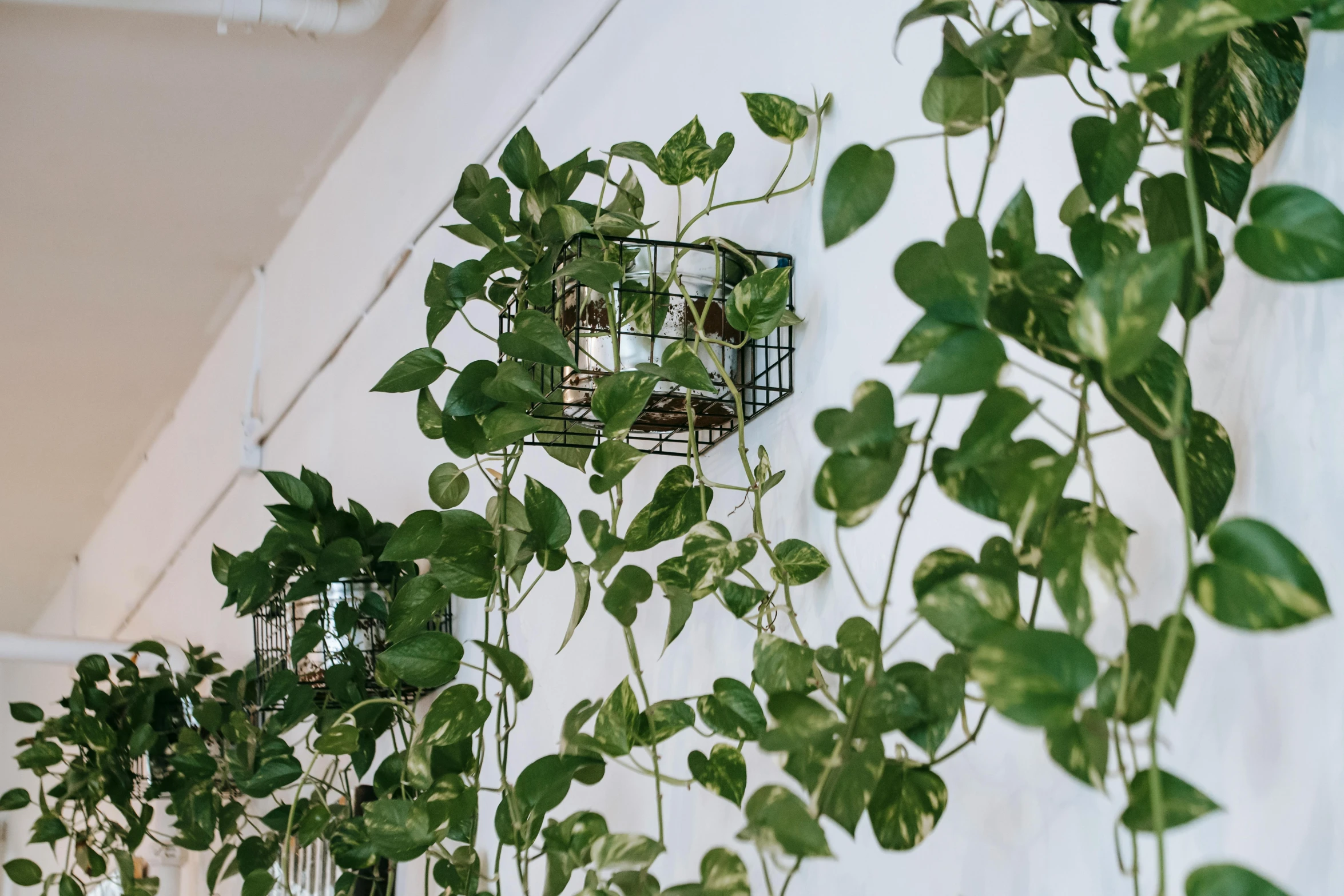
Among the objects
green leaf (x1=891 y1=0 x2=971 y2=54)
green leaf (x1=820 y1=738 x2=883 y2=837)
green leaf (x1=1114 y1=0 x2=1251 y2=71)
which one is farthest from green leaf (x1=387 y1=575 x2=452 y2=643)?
green leaf (x1=1114 y1=0 x2=1251 y2=71)

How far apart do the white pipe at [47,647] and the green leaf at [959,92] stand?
2.89 meters

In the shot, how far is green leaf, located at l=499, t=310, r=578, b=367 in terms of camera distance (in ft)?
2.90

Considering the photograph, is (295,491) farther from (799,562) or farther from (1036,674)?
(1036,674)

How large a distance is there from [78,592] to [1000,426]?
5009 mm

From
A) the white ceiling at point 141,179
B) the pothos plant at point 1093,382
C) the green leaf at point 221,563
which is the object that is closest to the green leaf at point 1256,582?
the pothos plant at point 1093,382

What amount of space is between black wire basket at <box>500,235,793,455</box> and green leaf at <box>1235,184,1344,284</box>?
0.53 metres

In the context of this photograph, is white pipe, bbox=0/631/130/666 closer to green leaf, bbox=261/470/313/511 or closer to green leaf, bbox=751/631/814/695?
green leaf, bbox=261/470/313/511

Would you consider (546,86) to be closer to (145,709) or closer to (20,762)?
(145,709)

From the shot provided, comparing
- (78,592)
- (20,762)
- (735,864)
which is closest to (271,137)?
(20,762)

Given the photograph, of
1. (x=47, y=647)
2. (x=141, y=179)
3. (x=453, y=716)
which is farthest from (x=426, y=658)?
(x=47, y=647)

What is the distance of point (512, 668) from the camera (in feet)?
2.80

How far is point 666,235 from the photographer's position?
1.24 m

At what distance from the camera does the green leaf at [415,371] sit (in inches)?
38.2

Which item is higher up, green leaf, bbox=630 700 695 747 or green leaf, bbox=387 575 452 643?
green leaf, bbox=387 575 452 643
